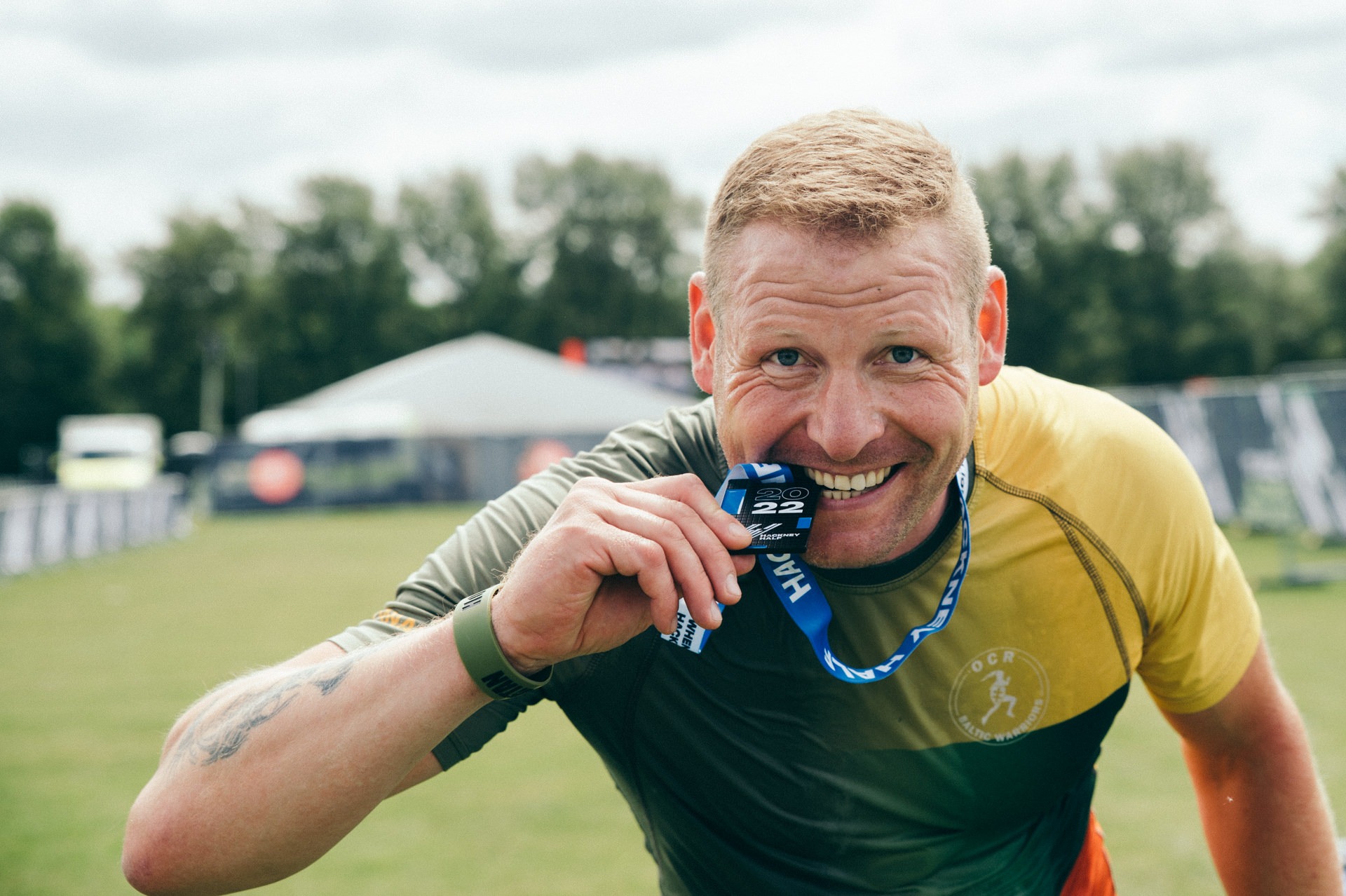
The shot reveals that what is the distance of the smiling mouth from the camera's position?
6.84ft

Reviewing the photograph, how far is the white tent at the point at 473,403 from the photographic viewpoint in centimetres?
3819

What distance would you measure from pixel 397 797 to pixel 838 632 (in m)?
4.96

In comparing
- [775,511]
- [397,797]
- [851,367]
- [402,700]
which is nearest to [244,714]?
[402,700]

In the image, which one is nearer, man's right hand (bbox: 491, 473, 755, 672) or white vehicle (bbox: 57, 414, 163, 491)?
man's right hand (bbox: 491, 473, 755, 672)

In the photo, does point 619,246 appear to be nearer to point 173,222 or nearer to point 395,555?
point 173,222

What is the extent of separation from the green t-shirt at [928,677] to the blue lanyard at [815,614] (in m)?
0.07

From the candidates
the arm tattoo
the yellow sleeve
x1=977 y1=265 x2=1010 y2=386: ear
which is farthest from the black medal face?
the yellow sleeve

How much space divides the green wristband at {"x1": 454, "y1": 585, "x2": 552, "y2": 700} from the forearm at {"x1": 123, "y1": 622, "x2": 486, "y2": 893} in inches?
0.8

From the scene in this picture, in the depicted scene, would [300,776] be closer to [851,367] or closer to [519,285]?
[851,367]

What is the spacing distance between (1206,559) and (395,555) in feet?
59.7

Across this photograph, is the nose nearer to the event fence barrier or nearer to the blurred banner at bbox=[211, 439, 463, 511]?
the event fence barrier

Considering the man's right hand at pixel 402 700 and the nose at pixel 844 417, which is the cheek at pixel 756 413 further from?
the man's right hand at pixel 402 700

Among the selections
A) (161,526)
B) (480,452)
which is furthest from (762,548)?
(480,452)

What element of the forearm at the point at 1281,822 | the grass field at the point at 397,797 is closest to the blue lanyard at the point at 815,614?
the forearm at the point at 1281,822
